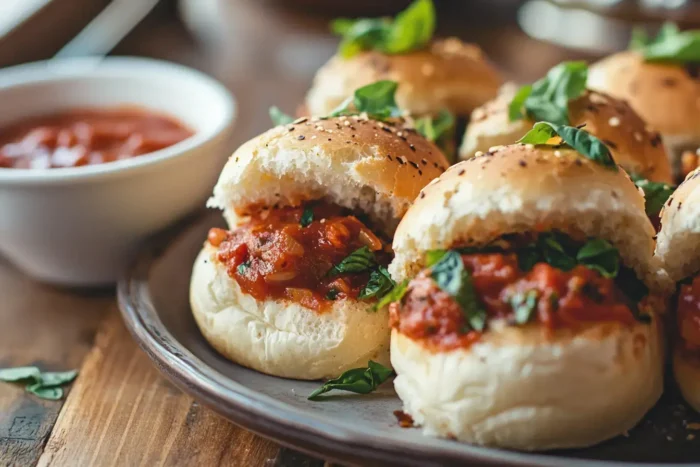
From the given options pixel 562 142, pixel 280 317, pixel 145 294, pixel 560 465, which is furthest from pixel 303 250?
pixel 560 465

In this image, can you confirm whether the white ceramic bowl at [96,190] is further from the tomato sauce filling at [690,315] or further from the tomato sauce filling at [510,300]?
the tomato sauce filling at [690,315]

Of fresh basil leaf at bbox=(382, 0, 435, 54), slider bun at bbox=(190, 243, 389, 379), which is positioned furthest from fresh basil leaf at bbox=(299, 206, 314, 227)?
fresh basil leaf at bbox=(382, 0, 435, 54)

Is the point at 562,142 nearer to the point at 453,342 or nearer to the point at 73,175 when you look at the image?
the point at 453,342

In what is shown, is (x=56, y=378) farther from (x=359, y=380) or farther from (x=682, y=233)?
(x=682, y=233)

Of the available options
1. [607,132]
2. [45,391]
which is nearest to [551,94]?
[607,132]

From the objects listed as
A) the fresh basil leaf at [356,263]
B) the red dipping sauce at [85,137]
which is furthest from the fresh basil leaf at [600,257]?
the red dipping sauce at [85,137]
